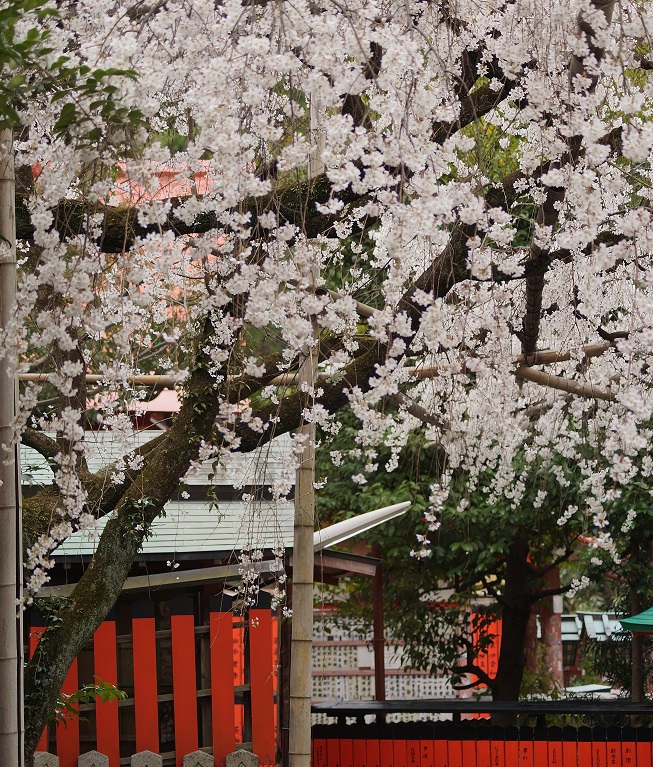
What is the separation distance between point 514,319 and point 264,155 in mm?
2507

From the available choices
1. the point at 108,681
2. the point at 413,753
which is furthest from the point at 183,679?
the point at 413,753

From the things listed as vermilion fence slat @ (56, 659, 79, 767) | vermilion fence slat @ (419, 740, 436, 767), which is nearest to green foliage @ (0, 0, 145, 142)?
vermilion fence slat @ (56, 659, 79, 767)

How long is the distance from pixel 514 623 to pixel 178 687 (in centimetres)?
476

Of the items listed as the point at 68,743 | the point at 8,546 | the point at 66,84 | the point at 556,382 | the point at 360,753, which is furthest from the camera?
the point at 360,753

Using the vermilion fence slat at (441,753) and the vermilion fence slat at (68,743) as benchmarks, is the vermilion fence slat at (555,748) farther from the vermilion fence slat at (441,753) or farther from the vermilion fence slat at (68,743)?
the vermilion fence slat at (68,743)

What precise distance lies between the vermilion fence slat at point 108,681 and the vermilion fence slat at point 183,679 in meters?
0.32

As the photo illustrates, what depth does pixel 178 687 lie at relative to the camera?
17.4 feet

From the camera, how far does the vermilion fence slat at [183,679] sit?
5.26m

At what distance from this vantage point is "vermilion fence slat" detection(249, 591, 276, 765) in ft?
18.2

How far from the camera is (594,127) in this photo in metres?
2.59

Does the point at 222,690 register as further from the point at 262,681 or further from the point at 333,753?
the point at 333,753

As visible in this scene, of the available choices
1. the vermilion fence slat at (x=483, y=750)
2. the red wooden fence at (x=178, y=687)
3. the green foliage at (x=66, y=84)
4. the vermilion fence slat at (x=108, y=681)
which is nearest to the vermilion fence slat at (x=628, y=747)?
the vermilion fence slat at (x=483, y=750)

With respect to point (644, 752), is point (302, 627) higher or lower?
higher

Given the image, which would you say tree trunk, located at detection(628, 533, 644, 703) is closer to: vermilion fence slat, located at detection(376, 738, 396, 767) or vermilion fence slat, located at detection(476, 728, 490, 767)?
vermilion fence slat, located at detection(476, 728, 490, 767)
